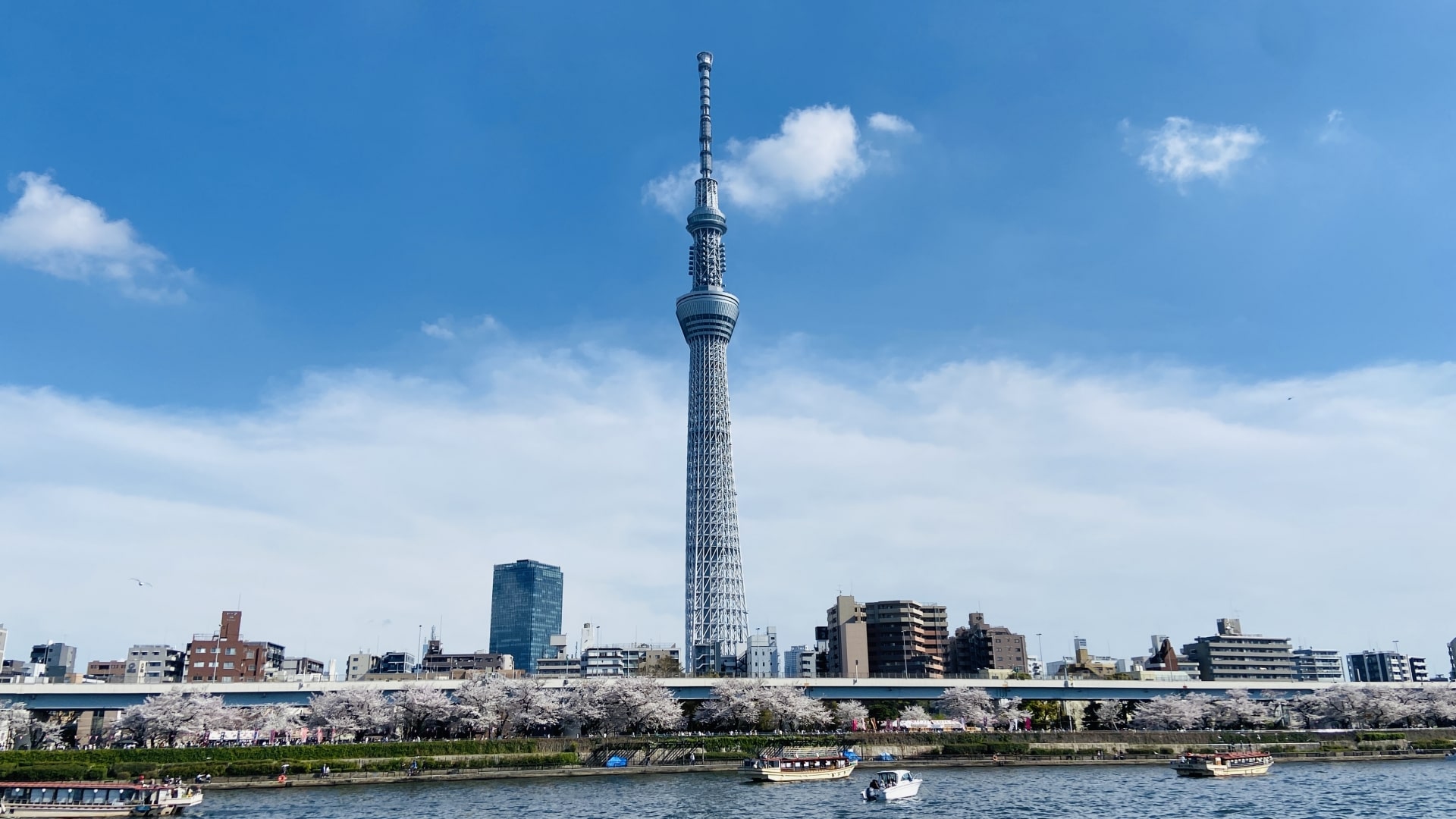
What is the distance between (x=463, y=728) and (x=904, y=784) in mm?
43585

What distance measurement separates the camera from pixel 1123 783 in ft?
224

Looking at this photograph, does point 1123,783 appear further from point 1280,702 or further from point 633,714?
point 1280,702

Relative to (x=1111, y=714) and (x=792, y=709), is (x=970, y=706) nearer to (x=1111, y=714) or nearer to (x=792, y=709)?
(x=792, y=709)

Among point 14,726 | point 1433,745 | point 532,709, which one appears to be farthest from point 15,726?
point 1433,745

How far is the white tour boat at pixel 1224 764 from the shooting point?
73562 millimetres

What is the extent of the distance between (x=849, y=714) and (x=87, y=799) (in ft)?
230

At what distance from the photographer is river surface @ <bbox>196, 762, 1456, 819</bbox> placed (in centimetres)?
5438

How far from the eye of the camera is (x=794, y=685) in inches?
4230

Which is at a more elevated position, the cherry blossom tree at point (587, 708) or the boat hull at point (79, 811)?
the cherry blossom tree at point (587, 708)

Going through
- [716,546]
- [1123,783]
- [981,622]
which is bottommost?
[1123,783]

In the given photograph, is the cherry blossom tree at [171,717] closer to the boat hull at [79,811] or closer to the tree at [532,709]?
the tree at [532,709]

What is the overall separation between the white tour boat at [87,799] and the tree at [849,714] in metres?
65.4


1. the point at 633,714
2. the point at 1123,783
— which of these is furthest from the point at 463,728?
the point at 1123,783

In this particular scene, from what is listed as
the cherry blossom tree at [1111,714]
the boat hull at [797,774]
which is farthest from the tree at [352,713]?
the cherry blossom tree at [1111,714]
